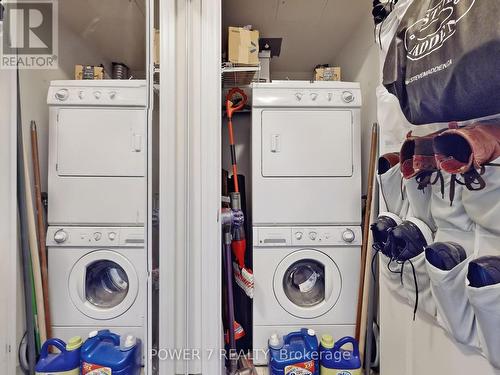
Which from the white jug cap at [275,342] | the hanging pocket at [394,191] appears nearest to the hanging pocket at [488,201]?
the hanging pocket at [394,191]

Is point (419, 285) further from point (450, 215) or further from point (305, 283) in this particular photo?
point (305, 283)

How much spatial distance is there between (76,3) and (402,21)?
1.50 m

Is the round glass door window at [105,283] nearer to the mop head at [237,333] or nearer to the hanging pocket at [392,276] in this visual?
the mop head at [237,333]

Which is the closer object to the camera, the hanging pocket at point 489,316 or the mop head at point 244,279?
the hanging pocket at point 489,316

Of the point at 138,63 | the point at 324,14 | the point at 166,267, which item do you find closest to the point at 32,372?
the point at 166,267

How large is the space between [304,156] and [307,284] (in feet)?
3.18

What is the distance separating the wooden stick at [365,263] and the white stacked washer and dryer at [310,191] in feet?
0.13

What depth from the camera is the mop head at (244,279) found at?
6.05 feet

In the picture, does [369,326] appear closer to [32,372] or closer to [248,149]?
[248,149]

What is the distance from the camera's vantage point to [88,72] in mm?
1300

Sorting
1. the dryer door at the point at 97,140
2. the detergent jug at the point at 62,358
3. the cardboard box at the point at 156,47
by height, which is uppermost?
the cardboard box at the point at 156,47

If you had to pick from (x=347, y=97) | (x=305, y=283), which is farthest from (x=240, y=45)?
(x=305, y=283)

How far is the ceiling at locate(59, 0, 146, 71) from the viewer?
1284 mm

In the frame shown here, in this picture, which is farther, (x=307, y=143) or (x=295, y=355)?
(x=307, y=143)
